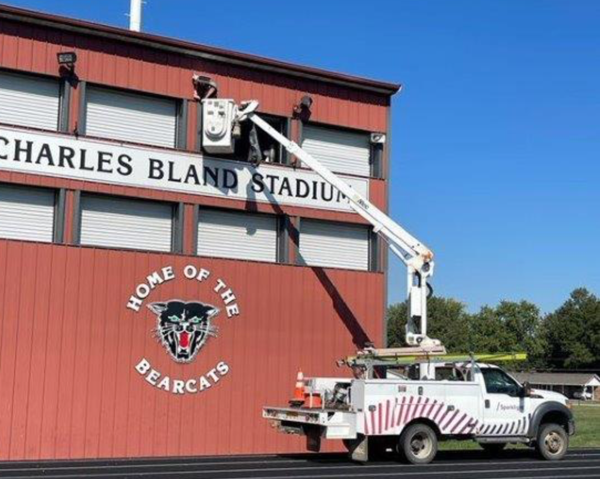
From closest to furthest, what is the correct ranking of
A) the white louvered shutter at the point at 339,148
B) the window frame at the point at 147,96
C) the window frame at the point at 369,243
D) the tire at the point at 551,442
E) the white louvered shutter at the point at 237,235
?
1. the tire at the point at 551,442
2. the window frame at the point at 147,96
3. the white louvered shutter at the point at 237,235
4. the window frame at the point at 369,243
5. the white louvered shutter at the point at 339,148

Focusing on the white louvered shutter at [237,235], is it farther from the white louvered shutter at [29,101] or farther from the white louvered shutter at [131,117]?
the white louvered shutter at [29,101]

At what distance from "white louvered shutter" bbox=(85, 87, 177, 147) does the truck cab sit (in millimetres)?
7438

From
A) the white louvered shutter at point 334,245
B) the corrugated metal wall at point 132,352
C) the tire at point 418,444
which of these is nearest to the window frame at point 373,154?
the white louvered shutter at point 334,245

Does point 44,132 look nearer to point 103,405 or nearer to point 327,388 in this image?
point 103,405

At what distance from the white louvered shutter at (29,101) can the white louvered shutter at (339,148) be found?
6955mm

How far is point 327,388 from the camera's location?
70.2 feet

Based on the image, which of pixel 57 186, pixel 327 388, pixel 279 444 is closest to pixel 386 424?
pixel 327 388

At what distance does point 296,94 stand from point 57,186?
7.18 metres

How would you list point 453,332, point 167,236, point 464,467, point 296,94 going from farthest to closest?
point 453,332 < point 296,94 < point 167,236 < point 464,467

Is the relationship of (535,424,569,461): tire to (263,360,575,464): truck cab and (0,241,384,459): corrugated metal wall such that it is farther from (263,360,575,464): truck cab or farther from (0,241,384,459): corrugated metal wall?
(0,241,384,459): corrugated metal wall

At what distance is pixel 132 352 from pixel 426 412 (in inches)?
275

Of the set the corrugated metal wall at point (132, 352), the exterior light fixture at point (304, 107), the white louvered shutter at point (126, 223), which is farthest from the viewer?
the exterior light fixture at point (304, 107)

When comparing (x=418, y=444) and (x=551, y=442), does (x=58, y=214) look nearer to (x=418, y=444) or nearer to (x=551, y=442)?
(x=418, y=444)

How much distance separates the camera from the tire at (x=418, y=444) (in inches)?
810
